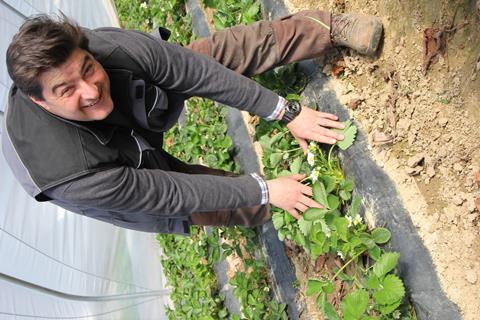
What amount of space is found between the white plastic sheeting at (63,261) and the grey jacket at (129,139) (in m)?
1.13

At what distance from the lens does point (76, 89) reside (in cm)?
136

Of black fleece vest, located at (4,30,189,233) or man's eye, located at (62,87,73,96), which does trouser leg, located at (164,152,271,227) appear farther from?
man's eye, located at (62,87,73,96)

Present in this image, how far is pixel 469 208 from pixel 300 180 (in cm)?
66

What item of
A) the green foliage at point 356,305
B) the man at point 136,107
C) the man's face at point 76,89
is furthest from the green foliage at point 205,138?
the man's face at point 76,89

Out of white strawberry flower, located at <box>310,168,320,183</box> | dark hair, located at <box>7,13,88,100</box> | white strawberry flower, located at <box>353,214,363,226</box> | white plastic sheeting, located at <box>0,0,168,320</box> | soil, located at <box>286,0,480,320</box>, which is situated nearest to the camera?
dark hair, located at <box>7,13,88,100</box>

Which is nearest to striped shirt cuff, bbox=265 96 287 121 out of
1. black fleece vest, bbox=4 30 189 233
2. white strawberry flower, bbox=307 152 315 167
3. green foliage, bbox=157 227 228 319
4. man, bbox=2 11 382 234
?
man, bbox=2 11 382 234

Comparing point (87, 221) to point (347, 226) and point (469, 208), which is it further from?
point (469, 208)

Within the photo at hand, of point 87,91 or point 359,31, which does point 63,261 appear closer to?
point 87,91

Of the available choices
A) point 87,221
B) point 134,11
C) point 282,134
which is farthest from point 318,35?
point 134,11

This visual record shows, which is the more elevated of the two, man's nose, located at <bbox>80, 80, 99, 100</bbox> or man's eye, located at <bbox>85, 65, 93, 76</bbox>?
man's eye, located at <bbox>85, 65, 93, 76</bbox>

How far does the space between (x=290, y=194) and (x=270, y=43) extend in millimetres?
635

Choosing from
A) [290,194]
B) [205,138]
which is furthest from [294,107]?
[205,138]

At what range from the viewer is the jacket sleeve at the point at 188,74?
5.38ft

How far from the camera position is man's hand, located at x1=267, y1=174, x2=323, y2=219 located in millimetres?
1819
